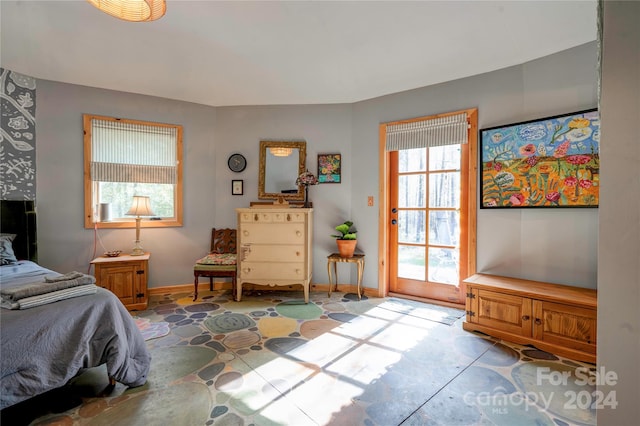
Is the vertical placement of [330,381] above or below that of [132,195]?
below

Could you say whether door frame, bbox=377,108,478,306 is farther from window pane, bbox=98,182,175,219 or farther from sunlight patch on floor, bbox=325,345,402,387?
window pane, bbox=98,182,175,219

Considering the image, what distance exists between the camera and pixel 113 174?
11.5 feet

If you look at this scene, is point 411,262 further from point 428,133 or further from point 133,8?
point 133,8

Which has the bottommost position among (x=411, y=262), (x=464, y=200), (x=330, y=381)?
(x=330, y=381)

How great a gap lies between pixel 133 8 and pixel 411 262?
11.2 ft

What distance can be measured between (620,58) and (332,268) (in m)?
3.37

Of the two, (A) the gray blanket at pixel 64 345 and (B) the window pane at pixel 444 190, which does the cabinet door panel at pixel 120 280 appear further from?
(B) the window pane at pixel 444 190

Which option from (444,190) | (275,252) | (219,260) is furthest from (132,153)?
(444,190)

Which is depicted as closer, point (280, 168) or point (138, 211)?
point (138, 211)

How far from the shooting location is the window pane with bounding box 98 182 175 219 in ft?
11.7

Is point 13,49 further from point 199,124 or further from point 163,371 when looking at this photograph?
point 163,371

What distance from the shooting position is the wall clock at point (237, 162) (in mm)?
4004

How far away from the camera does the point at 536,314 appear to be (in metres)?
2.32

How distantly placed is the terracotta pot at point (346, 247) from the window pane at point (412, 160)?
110 centimetres
